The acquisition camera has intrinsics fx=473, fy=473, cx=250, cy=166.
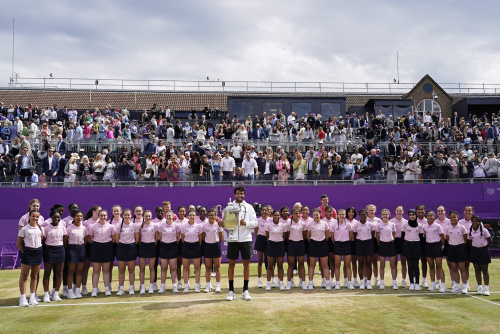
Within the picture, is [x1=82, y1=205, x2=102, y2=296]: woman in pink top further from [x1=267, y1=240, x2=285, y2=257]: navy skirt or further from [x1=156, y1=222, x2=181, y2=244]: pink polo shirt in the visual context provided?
[x1=267, y1=240, x2=285, y2=257]: navy skirt

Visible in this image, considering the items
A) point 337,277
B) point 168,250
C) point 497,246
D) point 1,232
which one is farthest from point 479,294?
point 1,232

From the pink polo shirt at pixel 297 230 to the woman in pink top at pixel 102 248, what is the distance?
429 centimetres

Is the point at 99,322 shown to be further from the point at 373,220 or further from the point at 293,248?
the point at 373,220

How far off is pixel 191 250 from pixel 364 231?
432 centimetres

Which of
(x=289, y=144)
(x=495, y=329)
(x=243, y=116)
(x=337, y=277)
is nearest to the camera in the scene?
(x=495, y=329)

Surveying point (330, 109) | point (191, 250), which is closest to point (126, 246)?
point (191, 250)

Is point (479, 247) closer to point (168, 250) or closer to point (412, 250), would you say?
point (412, 250)

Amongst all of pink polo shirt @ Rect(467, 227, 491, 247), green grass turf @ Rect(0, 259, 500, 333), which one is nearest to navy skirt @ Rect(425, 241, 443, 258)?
pink polo shirt @ Rect(467, 227, 491, 247)

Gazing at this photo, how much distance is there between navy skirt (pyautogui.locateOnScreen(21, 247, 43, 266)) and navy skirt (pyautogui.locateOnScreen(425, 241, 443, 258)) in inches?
356

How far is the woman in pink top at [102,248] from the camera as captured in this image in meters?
10.9

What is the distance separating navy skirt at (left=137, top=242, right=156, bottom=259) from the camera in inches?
444

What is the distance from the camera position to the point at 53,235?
1034 cm

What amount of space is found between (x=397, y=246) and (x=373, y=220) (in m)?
0.94

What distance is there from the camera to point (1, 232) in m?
18.7
